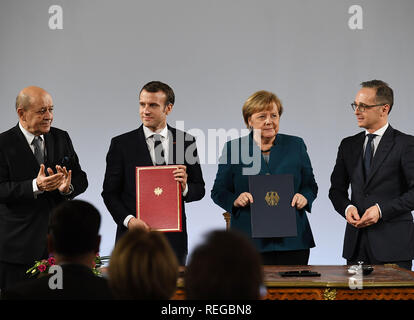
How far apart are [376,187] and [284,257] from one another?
0.73 meters

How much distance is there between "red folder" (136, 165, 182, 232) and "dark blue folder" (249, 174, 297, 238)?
1.49ft

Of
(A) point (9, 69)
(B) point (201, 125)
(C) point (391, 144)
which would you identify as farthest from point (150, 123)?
(A) point (9, 69)

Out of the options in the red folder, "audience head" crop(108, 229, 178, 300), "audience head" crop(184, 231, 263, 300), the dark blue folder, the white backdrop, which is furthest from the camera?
the white backdrop

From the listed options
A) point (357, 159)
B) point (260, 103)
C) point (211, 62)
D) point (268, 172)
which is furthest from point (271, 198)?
point (211, 62)

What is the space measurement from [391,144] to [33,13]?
11.9 feet

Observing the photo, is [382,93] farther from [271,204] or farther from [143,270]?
Answer: [143,270]

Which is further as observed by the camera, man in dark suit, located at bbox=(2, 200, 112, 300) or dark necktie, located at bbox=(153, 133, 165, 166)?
dark necktie, located at bbox=(153, 133, 165, 166)

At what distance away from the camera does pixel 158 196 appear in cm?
353

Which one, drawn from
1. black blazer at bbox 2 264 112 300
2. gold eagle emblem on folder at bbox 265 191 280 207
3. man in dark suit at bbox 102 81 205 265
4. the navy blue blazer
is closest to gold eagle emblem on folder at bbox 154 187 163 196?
man in dark suit at bbox 102 81 205 265

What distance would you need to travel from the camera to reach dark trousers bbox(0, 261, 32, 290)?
139 inches

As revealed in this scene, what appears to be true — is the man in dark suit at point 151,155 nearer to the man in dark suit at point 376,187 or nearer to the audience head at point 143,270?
the man in dark suit at point 376,187

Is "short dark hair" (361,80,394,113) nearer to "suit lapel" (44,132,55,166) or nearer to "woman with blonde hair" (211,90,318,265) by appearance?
"woman with blonde hair" (211,90,318,265)

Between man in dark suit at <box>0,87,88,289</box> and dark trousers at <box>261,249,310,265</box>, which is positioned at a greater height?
man in dark suit at <box>0,87,88,289</box>

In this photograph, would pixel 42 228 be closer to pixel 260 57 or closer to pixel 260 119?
pixel 260 119
